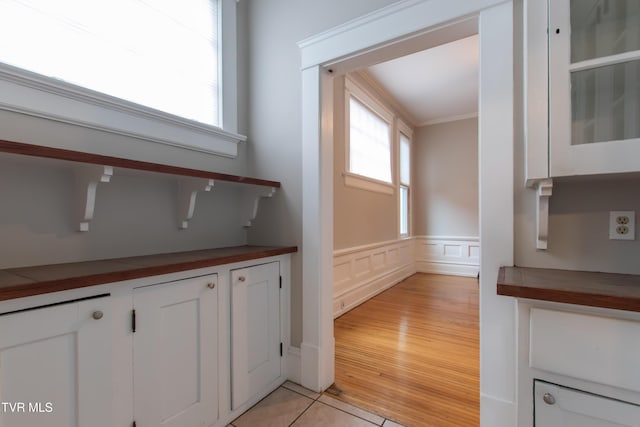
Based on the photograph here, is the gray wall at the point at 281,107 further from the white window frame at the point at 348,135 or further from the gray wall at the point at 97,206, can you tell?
the white window frame at the point at 348,135

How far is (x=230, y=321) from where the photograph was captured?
57.3 inches

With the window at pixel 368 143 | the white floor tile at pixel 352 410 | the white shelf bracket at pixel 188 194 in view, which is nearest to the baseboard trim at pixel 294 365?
the white floor tile at pixel 352 410

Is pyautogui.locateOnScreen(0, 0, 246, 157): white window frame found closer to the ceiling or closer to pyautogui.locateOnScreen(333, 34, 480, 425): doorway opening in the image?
pyautogui.locateOnScreen(333, 34, 480, 425): doorway opening

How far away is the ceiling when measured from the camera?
123 inches

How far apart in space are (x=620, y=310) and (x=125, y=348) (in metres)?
1.59

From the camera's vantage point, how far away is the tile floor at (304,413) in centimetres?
144

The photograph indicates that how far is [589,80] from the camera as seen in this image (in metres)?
0.96

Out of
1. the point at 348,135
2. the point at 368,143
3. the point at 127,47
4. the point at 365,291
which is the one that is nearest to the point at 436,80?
the point at 368,143

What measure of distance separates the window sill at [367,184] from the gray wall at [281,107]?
1391 millimetres

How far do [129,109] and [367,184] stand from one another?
2.80 meters

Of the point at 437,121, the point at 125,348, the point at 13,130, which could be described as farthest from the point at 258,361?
the point at 437,121

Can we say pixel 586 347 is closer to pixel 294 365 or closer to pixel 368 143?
pixel 294 365

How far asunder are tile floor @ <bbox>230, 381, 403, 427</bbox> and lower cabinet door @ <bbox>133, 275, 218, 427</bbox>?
0.25 metres

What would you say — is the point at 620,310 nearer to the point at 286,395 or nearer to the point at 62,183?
the point at 286,395
